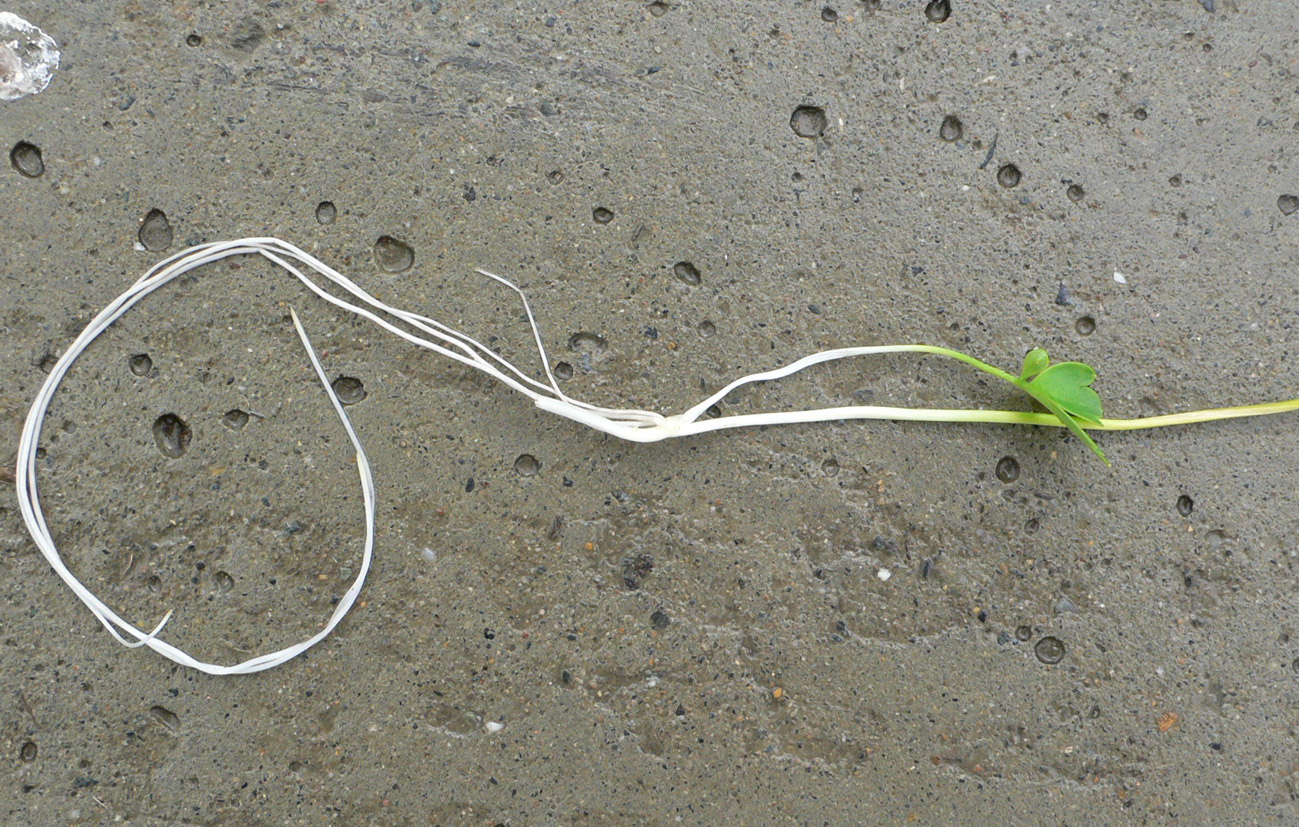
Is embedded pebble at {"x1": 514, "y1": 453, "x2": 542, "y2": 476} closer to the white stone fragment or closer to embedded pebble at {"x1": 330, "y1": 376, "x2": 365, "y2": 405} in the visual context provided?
embedded pebble at {"x1": 330, "y1": 376, "x2": 365, "y2": 405}

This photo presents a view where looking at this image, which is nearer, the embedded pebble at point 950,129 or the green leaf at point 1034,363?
the green leaf at point 1034,363

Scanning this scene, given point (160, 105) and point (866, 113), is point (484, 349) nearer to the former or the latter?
point (160, 105)

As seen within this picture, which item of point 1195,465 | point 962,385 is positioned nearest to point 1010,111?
point 962,385

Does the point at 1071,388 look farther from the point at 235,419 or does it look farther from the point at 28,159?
the point at 28,159

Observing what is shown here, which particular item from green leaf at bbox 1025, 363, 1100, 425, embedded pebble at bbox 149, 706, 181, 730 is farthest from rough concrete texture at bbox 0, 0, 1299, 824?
green leaf at bbox 1025, 363, 1100, 425

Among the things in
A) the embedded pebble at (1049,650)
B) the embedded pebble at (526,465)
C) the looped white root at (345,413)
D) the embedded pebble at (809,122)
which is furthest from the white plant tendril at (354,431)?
the embedded pebble at (809,122)

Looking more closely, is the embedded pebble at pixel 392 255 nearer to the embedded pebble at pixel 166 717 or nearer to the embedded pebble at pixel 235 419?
the embedded pebble at pixel 235 419
